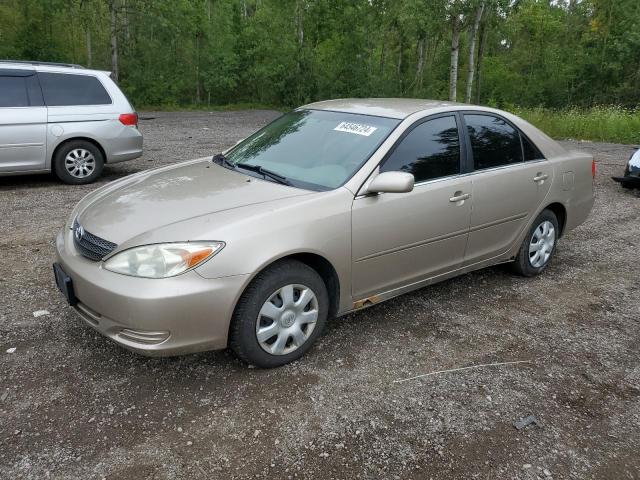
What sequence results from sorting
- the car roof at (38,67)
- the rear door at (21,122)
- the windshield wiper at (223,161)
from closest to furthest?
the windshield wiper at (223,161) < the rear door at (21,122) < the car roof at (38,67)

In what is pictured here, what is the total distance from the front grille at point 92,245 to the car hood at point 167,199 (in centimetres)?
3

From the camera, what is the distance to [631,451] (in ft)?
8.92

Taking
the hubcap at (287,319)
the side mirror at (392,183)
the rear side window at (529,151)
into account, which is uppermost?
the rear side window at (529,151)

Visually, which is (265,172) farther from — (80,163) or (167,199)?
(80,163)

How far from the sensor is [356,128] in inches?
150

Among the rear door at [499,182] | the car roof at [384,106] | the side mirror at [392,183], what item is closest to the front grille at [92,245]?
the side mirror at [392,183]

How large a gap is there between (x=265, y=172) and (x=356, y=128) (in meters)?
0.73

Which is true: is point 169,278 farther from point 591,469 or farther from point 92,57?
point 92,57

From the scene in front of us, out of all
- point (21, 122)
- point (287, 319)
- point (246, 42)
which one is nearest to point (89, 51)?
point (246, 42)

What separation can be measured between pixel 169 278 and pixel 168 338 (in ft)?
1.07

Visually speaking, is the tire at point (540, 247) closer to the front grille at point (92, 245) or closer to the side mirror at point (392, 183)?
the side mirror at point (392, 183)

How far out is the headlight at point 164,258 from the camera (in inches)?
110

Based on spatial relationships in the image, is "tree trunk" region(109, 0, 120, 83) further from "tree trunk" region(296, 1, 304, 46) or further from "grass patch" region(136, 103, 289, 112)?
"tree trunk" region(296, 1, 304, 46)

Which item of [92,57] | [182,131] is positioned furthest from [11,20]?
[182,131]
